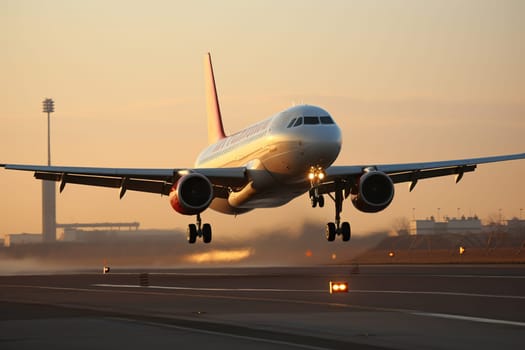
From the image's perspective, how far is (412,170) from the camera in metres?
51.6

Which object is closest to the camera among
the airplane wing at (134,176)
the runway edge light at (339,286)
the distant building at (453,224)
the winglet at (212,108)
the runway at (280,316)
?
the runway at (280,316)

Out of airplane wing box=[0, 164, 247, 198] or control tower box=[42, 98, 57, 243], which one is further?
control tower box=[42, 98, 57, 243]

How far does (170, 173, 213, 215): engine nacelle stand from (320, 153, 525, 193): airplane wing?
5.88 meters

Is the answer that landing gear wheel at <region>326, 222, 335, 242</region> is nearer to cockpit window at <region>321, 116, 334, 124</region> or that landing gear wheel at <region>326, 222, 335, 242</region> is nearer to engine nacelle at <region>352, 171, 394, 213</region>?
engine nacelle at <region>352, 171, 394, 213</region>

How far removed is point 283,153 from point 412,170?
10.2 meters

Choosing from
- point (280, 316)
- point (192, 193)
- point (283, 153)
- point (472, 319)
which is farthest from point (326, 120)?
point (472, 319)

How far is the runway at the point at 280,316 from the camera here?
18.2 m

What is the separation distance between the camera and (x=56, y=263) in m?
83.4

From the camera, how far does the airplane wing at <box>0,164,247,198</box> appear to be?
47750 mm

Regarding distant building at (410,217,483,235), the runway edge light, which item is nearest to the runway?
the runway edge light

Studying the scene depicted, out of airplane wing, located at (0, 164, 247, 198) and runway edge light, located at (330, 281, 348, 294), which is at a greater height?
airplane wing, located at (0, 164, 247, 198)

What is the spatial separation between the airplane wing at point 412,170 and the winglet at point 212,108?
18.8m

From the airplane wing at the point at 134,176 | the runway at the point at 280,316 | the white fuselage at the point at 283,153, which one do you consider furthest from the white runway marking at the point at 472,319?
the airplane wing at the point at 134,176

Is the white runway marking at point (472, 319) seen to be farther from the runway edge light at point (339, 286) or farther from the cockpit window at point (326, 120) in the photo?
the cockpit window at point (326, 120)
